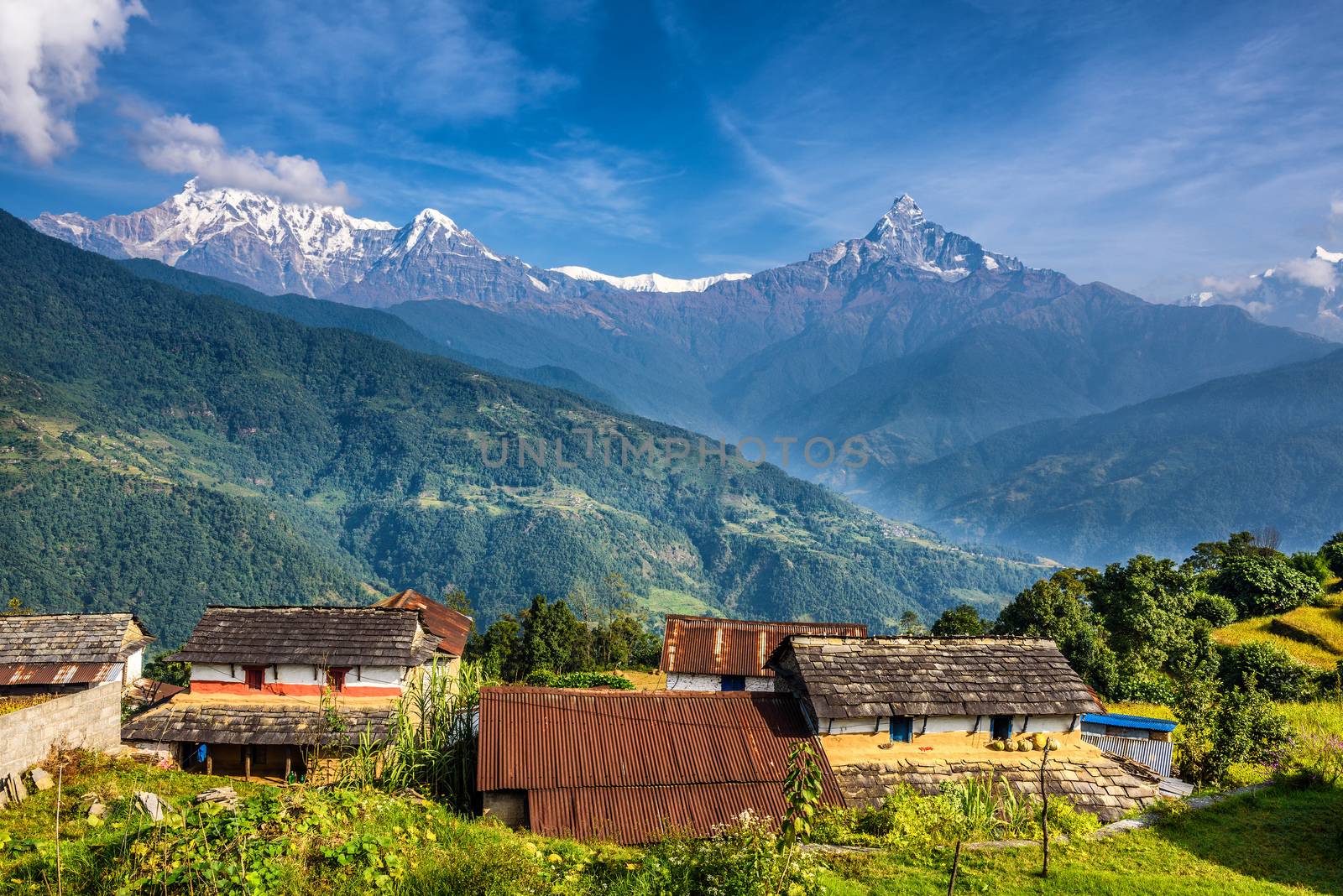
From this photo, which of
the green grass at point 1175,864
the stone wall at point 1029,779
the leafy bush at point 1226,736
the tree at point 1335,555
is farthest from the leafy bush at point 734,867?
the tree at point 1335,555

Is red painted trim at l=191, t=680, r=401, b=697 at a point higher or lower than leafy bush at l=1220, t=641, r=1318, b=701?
lower

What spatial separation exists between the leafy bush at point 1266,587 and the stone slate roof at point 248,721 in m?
45.1

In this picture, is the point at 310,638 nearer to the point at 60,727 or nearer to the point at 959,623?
the point at 60,727

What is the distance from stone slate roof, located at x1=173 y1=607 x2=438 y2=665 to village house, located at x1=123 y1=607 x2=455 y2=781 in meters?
0.03

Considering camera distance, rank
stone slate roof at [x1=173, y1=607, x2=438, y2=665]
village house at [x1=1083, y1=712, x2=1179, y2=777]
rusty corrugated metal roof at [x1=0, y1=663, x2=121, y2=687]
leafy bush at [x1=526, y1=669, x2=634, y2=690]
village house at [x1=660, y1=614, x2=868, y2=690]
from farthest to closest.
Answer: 1. leafy bush at [x1=526, y1=669, x2=634, y2=690]
2. village house at [x1=660, y1=614, x2=868, y2=690]
3. rusty corrugated metal roof at [x1=0, y1=663, x2=121, y2=687]
4. stone slate roof at [x1=173, y1=607, x2=438, y2=665]
5. village house at [x1=1083, y1=712, x2=1179, y2=777]

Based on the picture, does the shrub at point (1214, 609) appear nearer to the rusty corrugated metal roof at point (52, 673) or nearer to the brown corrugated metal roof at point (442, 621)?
the brown corrugated metal roof at point (442, 621)

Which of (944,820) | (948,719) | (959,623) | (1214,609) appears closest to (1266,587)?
(1214,609)

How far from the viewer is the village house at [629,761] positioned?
48.9ft

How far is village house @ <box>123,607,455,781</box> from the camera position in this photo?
906 inches

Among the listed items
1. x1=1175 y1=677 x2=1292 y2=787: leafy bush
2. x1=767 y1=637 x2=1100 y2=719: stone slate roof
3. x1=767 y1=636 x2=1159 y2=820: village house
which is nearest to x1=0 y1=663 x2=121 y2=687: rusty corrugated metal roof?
x1=767 y1=637 x2=1100 y2=719: stone slate roof

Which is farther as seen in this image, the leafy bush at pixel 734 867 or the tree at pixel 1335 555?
the tree at pixel 1335 555

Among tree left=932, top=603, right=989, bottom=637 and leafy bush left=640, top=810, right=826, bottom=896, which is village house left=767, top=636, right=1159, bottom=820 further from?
tree left=932, top=603, right=989, bottom=637

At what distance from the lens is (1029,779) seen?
56.8 ft

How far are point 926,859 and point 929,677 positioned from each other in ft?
19.1
